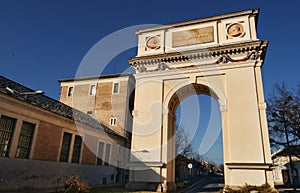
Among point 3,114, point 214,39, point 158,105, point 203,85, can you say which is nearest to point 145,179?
point 158,105

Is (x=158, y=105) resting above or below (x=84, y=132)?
above

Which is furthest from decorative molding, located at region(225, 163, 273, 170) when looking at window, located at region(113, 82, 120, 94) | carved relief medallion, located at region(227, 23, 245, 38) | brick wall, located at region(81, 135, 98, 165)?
window, located at region(113, 82, 120, 94)

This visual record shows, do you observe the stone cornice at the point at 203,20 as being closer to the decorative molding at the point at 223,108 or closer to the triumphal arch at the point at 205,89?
the triumphal arch at the point at 205,89

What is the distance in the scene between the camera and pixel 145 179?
1515 centimetres

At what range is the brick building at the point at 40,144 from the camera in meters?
10.6

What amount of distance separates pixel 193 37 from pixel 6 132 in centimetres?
1374

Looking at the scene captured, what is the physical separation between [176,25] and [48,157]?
43.6 ft

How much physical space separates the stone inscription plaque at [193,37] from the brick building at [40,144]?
9500mm

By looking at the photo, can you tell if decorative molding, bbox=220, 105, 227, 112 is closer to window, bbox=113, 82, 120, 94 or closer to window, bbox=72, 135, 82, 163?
window, bbox=72, 135, 82, 163

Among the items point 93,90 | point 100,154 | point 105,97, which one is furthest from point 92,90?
point 100,154

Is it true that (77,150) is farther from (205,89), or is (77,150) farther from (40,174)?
(205,89)

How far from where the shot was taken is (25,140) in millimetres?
11664

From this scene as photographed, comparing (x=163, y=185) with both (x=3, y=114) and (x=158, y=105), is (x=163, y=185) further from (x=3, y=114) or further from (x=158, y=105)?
(x=3, y=114)

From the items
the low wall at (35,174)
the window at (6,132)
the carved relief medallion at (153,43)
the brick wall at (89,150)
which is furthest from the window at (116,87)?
the window at (6,132)
